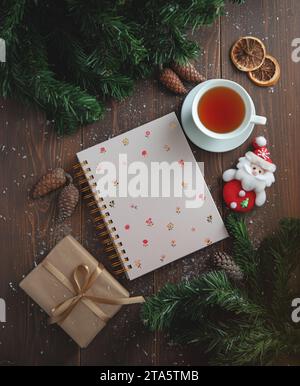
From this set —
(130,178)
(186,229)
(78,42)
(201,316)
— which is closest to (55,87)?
(78,42)

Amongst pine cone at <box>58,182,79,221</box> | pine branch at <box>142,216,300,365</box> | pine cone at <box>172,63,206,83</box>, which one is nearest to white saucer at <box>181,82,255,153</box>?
pine cone at <box>172,63,206,83</box>

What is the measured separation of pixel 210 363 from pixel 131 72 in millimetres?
569

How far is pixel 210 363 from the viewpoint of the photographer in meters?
0.89

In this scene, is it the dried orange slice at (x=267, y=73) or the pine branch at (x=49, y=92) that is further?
the dried orange slice at (x=267, y=73)

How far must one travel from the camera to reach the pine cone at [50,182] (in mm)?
887

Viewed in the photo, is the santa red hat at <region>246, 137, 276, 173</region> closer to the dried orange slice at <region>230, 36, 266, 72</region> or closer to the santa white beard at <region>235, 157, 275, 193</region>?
the santa white beard at <region>235, 157, 275, 193</region>

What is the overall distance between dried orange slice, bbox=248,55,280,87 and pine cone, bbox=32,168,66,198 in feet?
1.38

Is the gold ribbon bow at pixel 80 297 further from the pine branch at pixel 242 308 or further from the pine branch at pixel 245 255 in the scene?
the pine branch at pixel 245 255

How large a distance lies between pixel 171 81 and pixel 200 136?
4.8 inches

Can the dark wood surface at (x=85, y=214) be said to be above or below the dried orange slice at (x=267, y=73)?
below

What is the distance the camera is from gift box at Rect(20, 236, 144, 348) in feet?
2.85

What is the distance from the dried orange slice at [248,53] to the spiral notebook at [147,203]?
0.56ft

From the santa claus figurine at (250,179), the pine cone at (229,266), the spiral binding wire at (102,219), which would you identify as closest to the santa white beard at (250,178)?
the santa claus figurine at (250,179)
